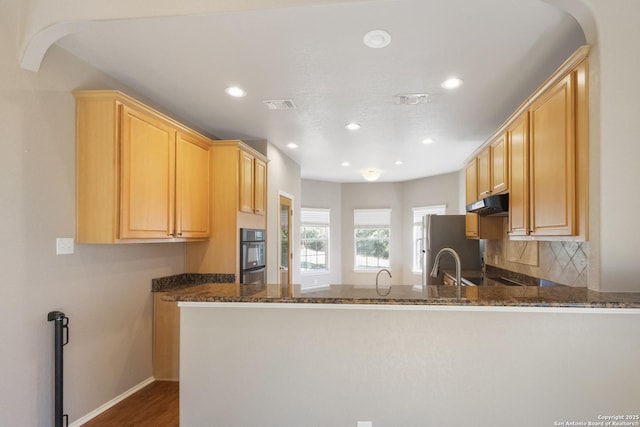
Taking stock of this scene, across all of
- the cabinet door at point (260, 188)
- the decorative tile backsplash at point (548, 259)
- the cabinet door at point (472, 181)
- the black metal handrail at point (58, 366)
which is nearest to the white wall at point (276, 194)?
the cabinet door at point (260, 188)

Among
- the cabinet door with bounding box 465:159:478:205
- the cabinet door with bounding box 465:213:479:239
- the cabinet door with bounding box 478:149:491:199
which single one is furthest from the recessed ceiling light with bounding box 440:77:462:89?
the cabinet door with bounding box 465:213:479:239

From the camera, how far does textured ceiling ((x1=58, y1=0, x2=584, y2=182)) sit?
2.09 m

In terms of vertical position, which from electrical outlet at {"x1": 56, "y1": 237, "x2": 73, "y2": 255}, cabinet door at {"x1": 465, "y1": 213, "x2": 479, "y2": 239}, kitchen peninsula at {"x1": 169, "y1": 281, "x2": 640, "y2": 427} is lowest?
kitchen peninsula at {"x1": 169, "y1": 281, "x2": 640, "y2": 427}

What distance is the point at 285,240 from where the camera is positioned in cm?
592

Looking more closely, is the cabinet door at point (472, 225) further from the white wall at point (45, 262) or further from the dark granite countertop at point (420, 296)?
the white wall at point (45, 262)

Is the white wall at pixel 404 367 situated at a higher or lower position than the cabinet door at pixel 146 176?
lower

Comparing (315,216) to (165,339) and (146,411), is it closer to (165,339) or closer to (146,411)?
(165,339)

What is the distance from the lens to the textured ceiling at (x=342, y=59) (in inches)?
82.3

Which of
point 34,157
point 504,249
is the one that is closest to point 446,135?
point 504,249

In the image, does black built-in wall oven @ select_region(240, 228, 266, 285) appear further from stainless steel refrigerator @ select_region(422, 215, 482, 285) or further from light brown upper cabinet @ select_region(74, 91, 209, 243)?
stainless steel refrigerator @ select_region(422, 215, 482, 285)

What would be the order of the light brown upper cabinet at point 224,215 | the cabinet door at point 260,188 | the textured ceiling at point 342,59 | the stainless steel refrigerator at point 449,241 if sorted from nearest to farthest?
the textured ceiling at point 342,59, the light brown upper cabinet at point 224,215, the cabinet door at point 260,188, the stainless steel refrigerator at point 449,241

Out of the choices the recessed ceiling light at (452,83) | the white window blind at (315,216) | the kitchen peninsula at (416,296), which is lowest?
the kitchen peninsula at (416,296)

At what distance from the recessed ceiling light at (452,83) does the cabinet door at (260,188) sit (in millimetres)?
2404

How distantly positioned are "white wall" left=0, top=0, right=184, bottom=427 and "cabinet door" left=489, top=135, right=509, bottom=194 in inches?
129
